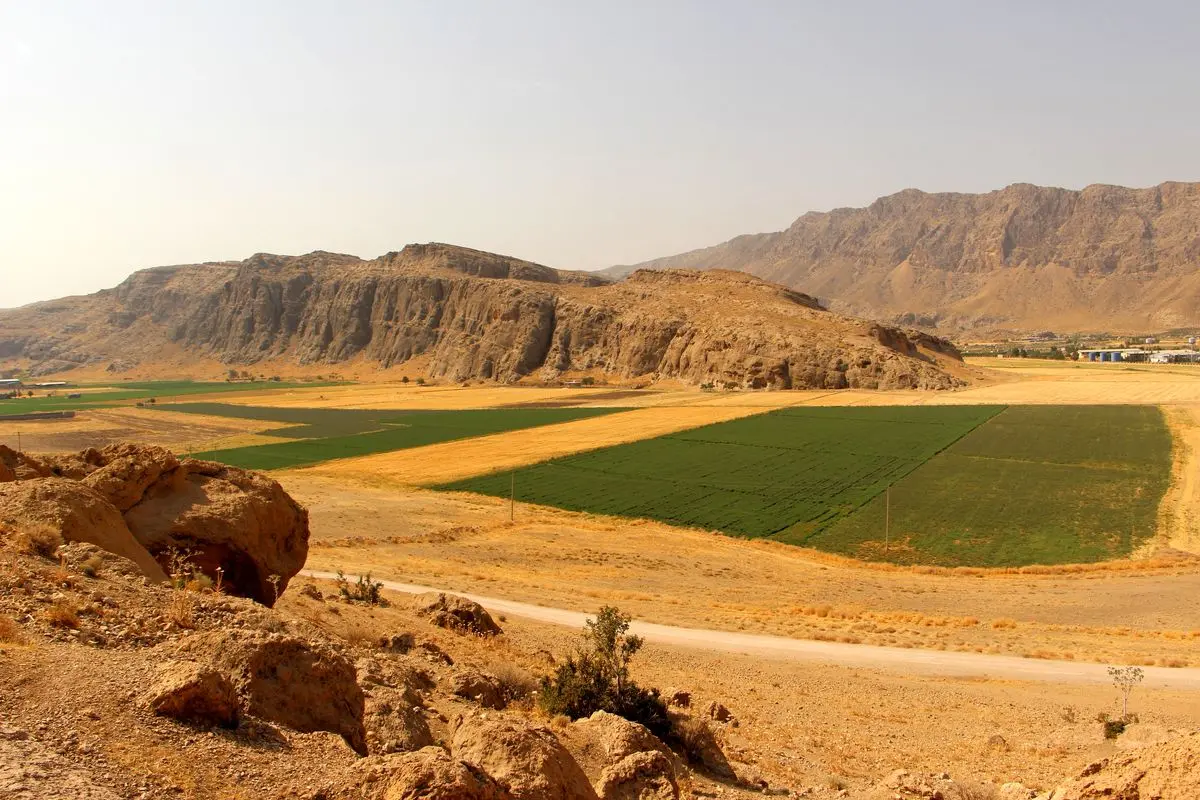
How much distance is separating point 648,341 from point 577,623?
358 feet

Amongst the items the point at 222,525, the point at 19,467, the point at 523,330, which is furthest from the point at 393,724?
the point at 523,330

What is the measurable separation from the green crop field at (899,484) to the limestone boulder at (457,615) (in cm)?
2241

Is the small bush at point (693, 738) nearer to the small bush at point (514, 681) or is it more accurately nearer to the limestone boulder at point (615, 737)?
the limestone boulder at point (615, 737)

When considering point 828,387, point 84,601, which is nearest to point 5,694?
point 84,601

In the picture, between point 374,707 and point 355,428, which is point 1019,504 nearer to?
point 374,707

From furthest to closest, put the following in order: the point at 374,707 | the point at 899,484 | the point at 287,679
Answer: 1. the point at 899,484
2. the point at 374,707
3. the point at 287,679

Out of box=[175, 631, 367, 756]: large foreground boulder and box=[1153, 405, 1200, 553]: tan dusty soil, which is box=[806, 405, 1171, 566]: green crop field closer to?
box=[1153, 405, 1200, 553]: tan dusty soil

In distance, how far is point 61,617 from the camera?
30.7ft

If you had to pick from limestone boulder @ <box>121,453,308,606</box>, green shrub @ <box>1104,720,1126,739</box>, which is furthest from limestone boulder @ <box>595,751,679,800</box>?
green shrub @ <box>1104,720,1126,739</box>

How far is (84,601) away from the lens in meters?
10.1

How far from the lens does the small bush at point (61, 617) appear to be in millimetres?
9266

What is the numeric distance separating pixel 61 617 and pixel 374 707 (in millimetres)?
3979

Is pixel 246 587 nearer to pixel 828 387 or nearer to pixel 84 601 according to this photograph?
pixel 84 601

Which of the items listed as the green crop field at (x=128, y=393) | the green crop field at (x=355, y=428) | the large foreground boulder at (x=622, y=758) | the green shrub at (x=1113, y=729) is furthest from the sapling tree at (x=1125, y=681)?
the green crop field at (x=128, y=393)
